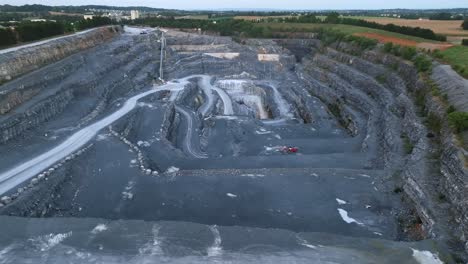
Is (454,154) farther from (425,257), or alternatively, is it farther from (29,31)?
(29,31)

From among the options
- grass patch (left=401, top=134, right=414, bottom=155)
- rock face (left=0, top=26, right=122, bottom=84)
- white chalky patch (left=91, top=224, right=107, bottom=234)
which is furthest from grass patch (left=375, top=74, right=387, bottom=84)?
rock face (left=0, top=26, right=122, bottom=84)

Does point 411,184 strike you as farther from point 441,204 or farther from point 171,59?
point 171,59

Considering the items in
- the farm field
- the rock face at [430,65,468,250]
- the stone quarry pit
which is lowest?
the stone quarry pit

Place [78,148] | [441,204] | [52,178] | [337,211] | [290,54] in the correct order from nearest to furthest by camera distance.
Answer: [441,204] < [337,211] < [52,178] < [78,148] < [290,54]

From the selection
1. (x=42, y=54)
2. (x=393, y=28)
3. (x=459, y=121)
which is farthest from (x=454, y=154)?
(x=393, y=28)

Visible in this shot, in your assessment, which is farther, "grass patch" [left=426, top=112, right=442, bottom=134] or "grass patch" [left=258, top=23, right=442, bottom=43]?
"grass patch" [left=258, top=23, right=442, bottom=43]

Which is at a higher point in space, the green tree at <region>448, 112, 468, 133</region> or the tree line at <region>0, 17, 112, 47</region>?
the tree line at <region>0, 17, 112, 47</region>

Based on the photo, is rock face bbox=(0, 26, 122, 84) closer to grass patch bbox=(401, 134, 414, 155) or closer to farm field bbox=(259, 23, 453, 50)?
grass patch bbox=(401, 134, 414, 155)

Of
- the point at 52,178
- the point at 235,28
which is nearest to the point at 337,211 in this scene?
the point at 52,178
